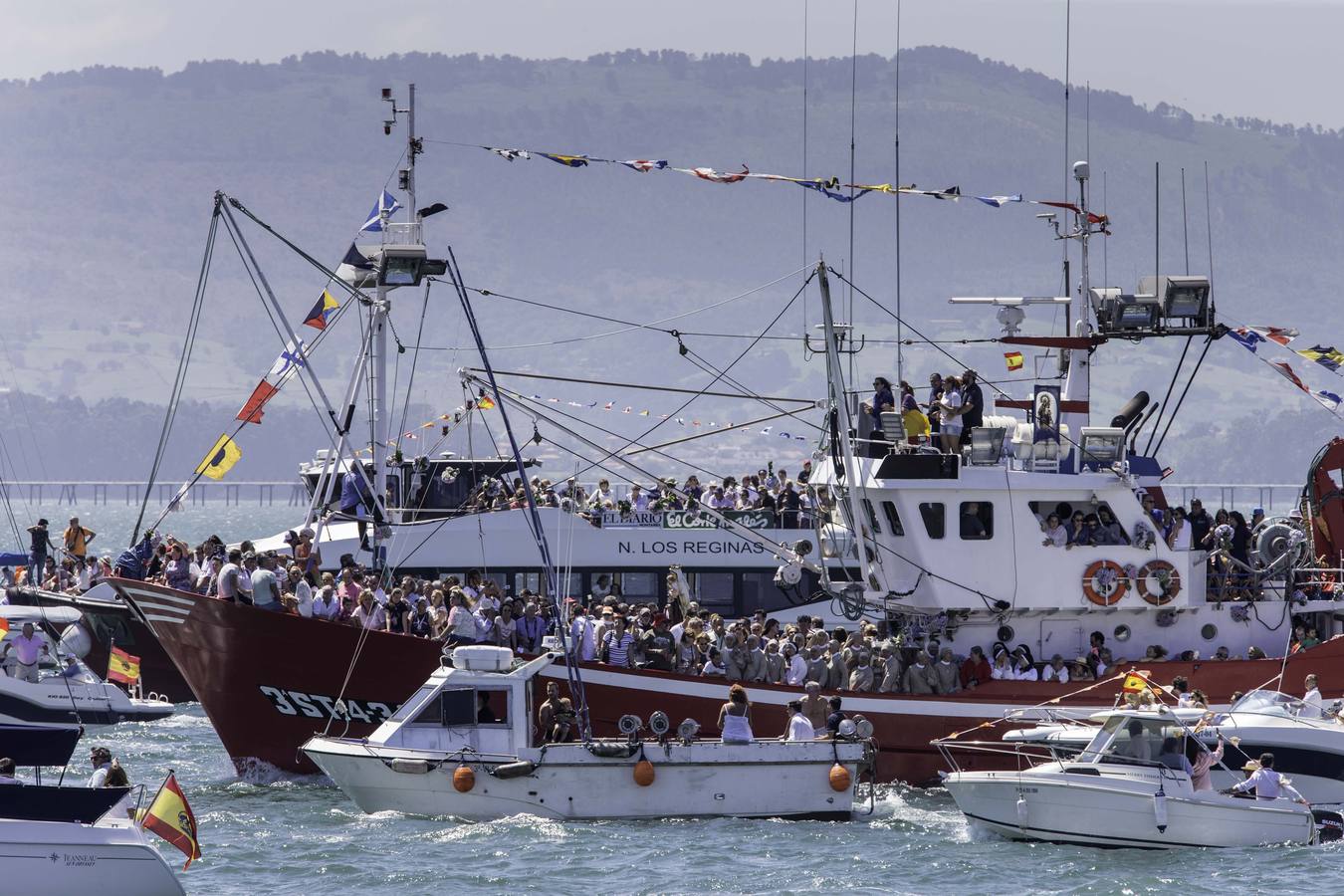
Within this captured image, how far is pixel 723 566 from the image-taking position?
151ft

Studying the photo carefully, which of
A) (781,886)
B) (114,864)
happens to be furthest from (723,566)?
(114,864)

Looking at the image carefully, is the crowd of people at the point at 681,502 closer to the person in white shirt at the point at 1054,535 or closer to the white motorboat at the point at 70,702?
the white motorboat at the point at 70,702

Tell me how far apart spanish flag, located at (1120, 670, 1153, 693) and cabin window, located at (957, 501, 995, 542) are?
12.1 feet

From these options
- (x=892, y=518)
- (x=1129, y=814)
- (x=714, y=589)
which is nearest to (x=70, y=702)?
(x=714, y=589)

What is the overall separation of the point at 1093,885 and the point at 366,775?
973 centimetres

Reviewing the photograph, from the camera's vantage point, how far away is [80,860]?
23.5 meters

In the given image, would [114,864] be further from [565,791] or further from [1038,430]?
[1038,430]

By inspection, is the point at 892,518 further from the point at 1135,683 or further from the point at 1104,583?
the point at 1135,683

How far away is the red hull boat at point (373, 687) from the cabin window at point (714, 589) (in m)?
13.2

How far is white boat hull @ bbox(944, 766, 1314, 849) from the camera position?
28.6 meters

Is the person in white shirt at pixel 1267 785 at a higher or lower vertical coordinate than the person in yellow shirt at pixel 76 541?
lower

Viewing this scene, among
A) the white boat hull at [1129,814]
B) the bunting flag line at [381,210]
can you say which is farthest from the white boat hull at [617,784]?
the bunting flag line at [381,210]

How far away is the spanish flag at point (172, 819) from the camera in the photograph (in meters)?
24.1

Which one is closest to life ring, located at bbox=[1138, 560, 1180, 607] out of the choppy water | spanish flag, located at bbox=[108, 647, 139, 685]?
the choppy water
